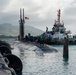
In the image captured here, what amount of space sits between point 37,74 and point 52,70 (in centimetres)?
375

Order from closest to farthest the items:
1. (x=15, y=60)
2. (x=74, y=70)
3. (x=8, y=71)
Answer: (x=8, y=71) → (x=15, y=60) → (x=74, y=70)

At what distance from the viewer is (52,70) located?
33.5 metres

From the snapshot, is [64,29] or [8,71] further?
[64,29]

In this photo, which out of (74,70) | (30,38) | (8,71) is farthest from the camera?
(30,38)

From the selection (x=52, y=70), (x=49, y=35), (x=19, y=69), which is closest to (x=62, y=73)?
(x=52, y=70)

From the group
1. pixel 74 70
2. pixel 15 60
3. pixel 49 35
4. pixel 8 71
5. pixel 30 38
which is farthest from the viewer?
pixel 49 35

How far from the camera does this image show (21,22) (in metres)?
105

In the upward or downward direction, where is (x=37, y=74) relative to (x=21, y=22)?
A: downward

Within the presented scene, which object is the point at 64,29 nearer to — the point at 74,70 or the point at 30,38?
the point at 30,38

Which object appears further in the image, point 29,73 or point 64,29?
point 64,29

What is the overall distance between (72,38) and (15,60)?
90.4 metres

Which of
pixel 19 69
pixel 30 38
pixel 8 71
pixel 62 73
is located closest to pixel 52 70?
pixel 62 73

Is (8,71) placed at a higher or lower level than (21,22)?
lower

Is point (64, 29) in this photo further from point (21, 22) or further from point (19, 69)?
point (19, 69)
